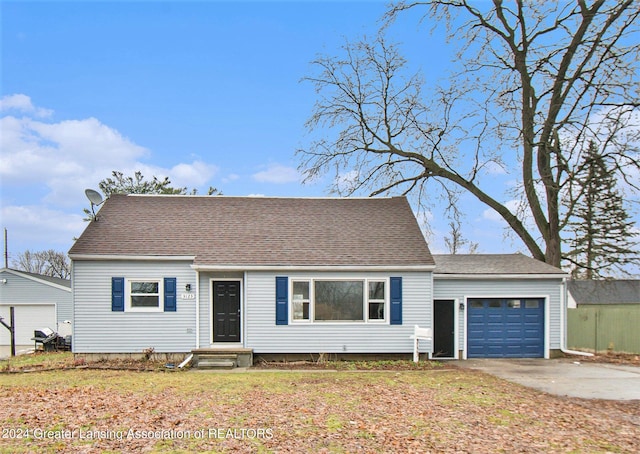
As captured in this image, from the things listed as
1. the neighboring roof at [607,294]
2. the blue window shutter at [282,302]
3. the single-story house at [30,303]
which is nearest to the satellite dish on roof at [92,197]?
the blue window shutter at [282,302]

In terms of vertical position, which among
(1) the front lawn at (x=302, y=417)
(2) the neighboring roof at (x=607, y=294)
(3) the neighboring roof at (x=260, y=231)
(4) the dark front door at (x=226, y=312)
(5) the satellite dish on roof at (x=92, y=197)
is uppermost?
(5) the satellite dish on roof at (x=92, y=197)

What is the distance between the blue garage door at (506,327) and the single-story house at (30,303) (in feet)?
69.9

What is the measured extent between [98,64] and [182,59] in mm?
2652

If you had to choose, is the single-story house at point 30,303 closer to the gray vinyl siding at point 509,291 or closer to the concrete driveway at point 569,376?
the gray vinyl siding at point 509,291

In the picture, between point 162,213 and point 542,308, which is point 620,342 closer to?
point 542,308

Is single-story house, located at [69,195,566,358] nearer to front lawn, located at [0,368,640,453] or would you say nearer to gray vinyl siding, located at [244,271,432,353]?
gray vinyl siding, located at [244,271,432,353]

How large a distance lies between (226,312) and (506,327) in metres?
8.86

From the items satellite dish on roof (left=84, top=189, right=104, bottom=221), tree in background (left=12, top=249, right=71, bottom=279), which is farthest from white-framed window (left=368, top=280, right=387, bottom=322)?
tree in background (left=12, top=249, right=71, bottom=279)

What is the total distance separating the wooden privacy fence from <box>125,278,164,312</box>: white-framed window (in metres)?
15.5

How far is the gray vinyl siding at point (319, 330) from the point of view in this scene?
1358cm

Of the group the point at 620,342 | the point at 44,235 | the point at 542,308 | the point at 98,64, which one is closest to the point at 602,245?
the point at 620,342

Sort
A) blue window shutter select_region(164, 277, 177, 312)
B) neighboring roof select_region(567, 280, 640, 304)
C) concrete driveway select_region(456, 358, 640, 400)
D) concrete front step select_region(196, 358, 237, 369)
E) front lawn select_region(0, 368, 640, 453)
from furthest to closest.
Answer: neighboring roof select_region(567, 280, 640, 304) → blue window shutter select_region(164, 277, 177, 312) → concrete front step select_region(196, 358, 237, 369) → concrete driveway select_region(456, 358, 640, 400) → front lawn select_region(0, 368, 640, 453)

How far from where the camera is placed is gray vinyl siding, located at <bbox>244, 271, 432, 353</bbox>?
1358 cm

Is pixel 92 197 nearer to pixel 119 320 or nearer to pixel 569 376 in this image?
pixel 119 320
